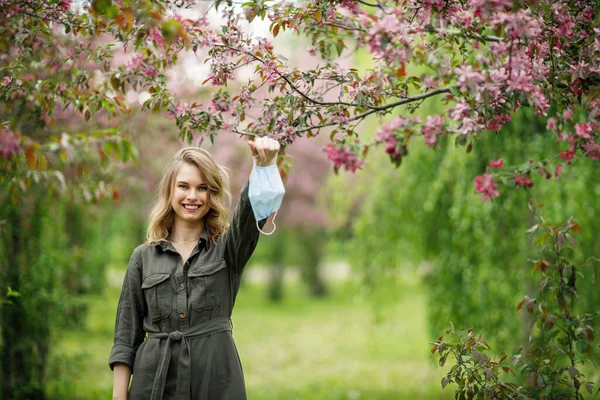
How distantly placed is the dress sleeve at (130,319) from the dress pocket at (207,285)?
8.8 inches

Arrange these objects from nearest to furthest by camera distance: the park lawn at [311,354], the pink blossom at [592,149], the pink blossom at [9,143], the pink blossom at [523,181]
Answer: the pink blossom at [9,143] → the pink blossom at [592,149] → the pink blossom at [523,181] → the park lawn at [311,354]

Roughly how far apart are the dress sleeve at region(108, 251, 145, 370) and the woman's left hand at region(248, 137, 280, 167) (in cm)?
67

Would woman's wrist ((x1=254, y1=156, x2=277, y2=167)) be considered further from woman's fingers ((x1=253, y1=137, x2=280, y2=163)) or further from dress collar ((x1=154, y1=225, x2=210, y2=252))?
dress collar ((x1=154, y1=225, x2=210, y2=252))

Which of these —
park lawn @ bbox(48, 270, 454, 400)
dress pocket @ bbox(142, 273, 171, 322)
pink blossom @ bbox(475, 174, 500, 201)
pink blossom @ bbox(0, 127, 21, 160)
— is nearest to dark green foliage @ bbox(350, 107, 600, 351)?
park lawn @ bbox(48, 270, 454, 400)

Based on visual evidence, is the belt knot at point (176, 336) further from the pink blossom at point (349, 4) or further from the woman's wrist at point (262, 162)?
the pink blossom at point (349, 4)

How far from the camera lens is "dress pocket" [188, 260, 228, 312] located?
2.37 meters

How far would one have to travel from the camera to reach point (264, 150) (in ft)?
7.22

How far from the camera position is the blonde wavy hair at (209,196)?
8.18ft

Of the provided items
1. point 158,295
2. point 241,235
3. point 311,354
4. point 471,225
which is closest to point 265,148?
point 241,235

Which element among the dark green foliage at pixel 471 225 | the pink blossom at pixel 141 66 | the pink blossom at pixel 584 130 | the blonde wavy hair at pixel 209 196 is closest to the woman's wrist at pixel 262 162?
the blonde wavy hair at pixel 209 196

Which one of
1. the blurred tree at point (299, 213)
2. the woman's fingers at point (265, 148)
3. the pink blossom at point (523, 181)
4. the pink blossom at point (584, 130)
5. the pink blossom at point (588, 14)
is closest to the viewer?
the woman's fingers at point (265, 148)

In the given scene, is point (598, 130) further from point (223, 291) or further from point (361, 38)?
point (223, 291)

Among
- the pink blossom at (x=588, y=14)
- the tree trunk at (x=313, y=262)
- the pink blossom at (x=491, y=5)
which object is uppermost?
the pink blossom at (x=588, y=14)

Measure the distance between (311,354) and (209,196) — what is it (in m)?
7.94
